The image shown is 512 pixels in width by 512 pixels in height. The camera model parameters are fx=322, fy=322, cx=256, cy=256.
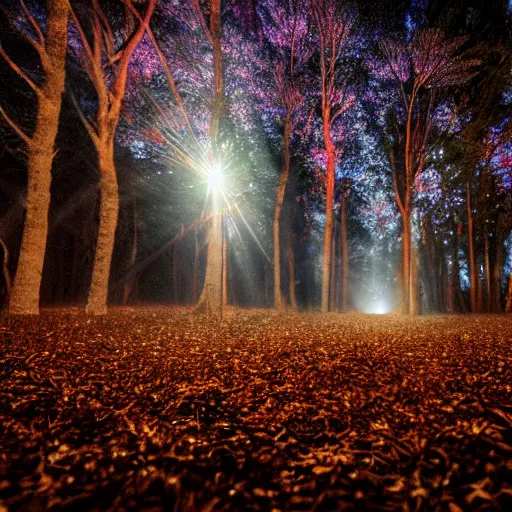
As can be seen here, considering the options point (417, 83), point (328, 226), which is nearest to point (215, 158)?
point (328, 226)

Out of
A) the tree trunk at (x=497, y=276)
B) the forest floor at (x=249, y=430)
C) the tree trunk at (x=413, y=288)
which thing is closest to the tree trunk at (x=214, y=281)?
the forest floor at (x=249, y=430)

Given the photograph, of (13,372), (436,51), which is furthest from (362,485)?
(436,51)

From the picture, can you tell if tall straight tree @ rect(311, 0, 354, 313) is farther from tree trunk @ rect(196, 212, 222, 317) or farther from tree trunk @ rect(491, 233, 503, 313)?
Result: tree trunk @ rect(491, 233, 503, 313)

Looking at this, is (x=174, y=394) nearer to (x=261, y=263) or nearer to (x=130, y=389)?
(x=130, y=389)

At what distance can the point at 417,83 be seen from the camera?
40.0 ft

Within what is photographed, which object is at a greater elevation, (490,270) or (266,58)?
(266,58)

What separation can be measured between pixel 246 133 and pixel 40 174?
10948mm

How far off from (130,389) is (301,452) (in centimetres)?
180

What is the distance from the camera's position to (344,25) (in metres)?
12.5

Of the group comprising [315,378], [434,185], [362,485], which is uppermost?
[434,185]

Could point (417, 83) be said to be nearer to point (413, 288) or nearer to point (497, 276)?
point (413, 288)

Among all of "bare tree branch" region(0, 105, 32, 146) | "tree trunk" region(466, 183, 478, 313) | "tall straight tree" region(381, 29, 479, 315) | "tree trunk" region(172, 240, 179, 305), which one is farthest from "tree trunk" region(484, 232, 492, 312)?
"bare tree branch" region(0, 105, 32, 146)

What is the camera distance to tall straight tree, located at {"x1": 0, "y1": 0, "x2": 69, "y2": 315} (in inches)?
274

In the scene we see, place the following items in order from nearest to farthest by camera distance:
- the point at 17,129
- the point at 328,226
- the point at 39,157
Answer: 1. the point at 17,129
2. the point at 39,157
3. the point at 328,226
